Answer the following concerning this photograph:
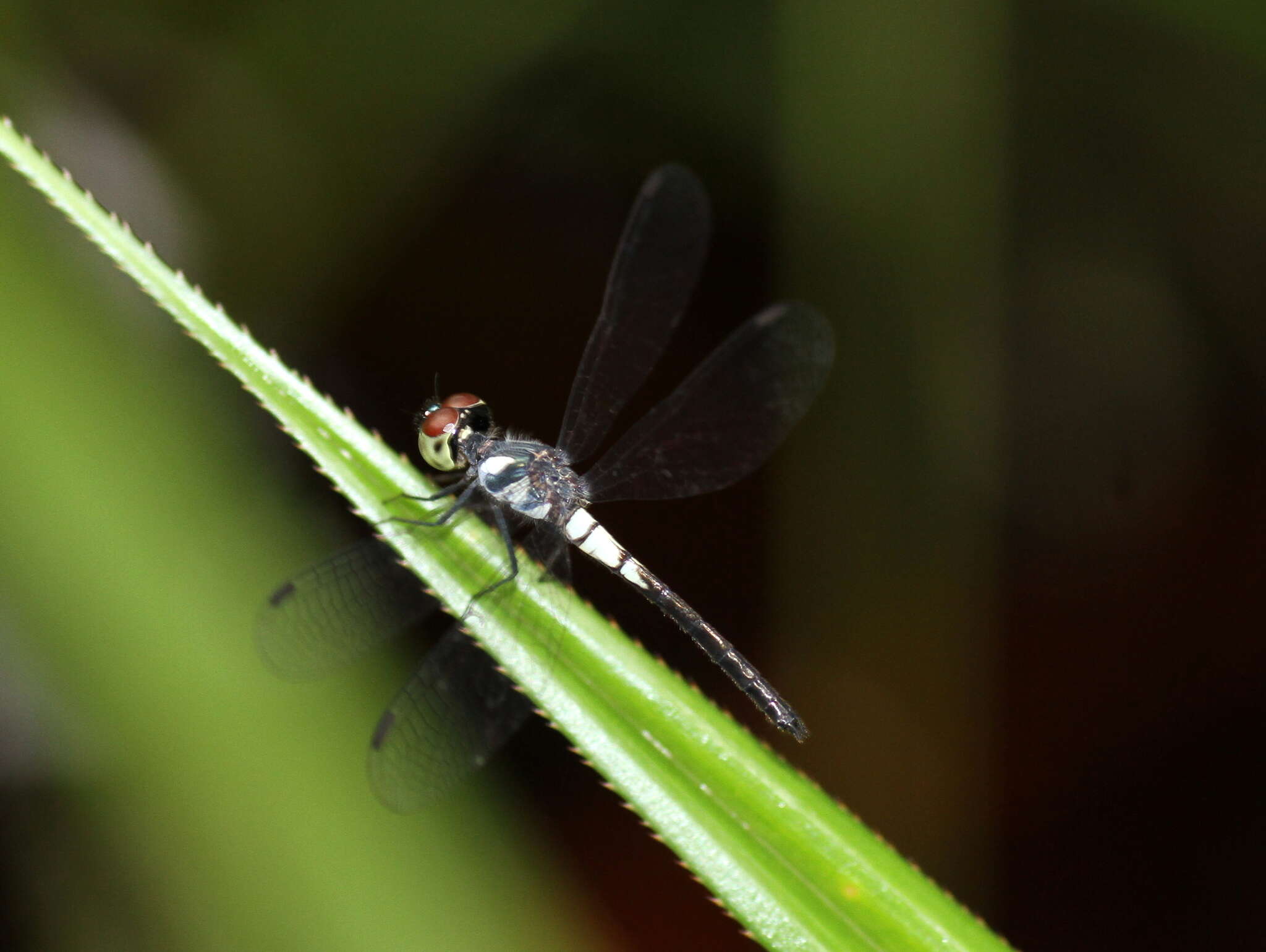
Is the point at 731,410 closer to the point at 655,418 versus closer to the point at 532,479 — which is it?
the point at 655,418

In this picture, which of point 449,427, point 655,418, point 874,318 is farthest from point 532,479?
point 874,318

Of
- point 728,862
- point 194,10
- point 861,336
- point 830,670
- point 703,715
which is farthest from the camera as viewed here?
point 861,336

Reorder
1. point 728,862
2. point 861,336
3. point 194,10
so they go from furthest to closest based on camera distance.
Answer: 1. point 861,336
2. point 194,10
3. point 728,862

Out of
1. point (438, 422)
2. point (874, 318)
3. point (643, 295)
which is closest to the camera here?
point (438, 422)

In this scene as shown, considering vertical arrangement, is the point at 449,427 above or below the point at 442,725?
above

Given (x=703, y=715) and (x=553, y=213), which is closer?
(x=703, y=715)

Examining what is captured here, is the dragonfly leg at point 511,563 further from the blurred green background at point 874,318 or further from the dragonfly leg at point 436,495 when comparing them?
the blurred green background at point 874,318

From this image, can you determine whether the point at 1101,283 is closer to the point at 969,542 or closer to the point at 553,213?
the point at 969,542

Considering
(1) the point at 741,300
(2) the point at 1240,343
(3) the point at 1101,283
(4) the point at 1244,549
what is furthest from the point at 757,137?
(4) the point at 1244,549

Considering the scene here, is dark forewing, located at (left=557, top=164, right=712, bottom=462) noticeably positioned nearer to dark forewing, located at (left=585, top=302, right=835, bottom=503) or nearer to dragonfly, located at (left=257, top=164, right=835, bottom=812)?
dragonfly, located at (left=257, top=164, right=835, bottom=812)
